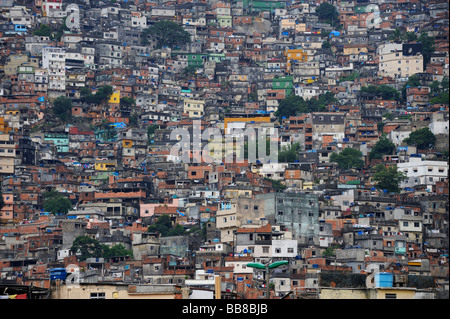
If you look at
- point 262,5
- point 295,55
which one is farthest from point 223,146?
point 262,5

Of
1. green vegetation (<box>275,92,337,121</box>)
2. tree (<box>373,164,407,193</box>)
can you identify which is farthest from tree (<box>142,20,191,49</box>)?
tree (<box>373,164,407,193</box>)

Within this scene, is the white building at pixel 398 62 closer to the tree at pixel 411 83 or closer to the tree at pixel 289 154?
the tree at pixel 411 83

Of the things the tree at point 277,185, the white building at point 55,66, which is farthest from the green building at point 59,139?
the tree at point 277,185

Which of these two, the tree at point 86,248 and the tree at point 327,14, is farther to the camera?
the tree at point 327,14

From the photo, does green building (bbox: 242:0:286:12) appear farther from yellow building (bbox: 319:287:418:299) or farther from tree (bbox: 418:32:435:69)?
yellow building (bbox: 319:287:418:299)

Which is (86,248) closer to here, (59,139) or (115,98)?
(59,139)
